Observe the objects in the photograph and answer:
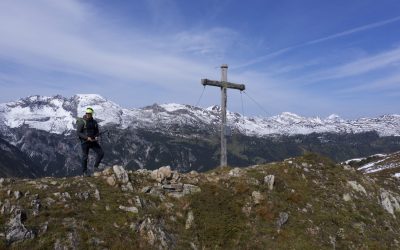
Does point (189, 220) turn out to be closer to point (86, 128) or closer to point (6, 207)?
point (86, 128)

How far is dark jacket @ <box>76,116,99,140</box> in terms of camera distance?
24520mm

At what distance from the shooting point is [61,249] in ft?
59.2

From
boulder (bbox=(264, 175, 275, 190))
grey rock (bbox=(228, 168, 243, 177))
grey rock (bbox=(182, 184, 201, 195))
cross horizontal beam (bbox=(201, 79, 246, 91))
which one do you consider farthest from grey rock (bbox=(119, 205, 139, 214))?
cross horizontal beam (bbox=(201, 79, 246, 91))

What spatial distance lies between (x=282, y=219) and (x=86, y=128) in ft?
41.0

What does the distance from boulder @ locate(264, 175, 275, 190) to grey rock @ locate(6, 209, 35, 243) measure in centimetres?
1470

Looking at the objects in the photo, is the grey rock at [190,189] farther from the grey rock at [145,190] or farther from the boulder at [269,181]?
the boulder at [269,181]

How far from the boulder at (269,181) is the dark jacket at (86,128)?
36.8 ft

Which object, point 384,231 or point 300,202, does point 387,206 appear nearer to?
point 384,231

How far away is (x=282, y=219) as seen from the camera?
24.1 m

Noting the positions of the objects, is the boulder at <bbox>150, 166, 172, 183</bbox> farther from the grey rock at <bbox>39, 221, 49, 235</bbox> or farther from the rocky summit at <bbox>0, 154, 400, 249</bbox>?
the grey rock at <bbox>39, 221, 49, 235</bbox>

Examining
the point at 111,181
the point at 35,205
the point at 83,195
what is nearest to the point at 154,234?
the point at 83,195

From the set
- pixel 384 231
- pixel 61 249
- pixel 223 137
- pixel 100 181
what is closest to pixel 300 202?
pixel 384 231

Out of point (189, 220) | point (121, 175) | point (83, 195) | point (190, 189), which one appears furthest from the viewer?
point (190, 189)

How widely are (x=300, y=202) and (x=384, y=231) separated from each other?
5.54 meters
